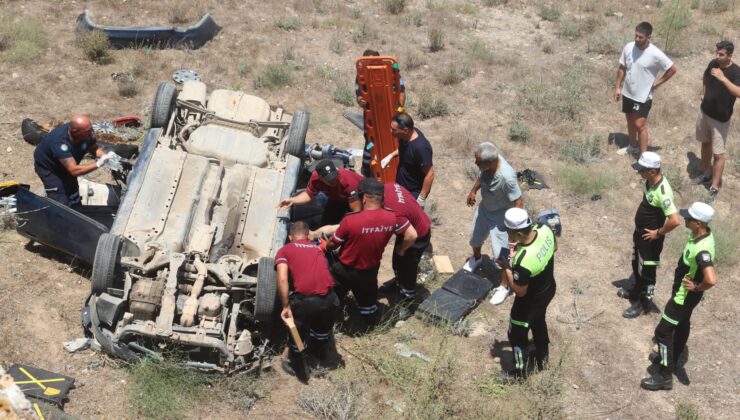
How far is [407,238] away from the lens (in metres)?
7.19

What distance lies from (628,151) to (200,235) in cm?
653

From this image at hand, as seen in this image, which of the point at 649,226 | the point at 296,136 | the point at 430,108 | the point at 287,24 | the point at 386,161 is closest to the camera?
the point at 649,226

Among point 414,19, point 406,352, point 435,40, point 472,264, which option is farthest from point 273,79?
point 406,352

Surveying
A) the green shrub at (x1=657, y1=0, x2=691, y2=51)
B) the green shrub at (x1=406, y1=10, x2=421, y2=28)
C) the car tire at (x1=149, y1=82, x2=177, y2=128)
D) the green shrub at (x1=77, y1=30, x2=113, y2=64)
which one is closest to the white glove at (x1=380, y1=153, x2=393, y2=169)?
the car tire at (x1=149, y1=82, x2=177, y2=128)

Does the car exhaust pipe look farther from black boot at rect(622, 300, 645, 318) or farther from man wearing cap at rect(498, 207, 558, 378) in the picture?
black boot at rect(622, 300, 645, 318)

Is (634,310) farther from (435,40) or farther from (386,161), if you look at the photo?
(435,40)

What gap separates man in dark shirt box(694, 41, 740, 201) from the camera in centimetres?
960

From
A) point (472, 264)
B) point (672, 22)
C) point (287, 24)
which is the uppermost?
point (672, 22)

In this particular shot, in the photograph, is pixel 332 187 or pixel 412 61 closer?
pixel 332 187

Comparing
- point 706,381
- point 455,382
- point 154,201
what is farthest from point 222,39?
point 706,381

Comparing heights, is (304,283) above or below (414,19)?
above

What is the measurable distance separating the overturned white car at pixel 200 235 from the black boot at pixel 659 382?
342 centimetres

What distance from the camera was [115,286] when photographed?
6781 millimetres

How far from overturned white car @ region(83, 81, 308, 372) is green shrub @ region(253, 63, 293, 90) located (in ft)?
9.64
